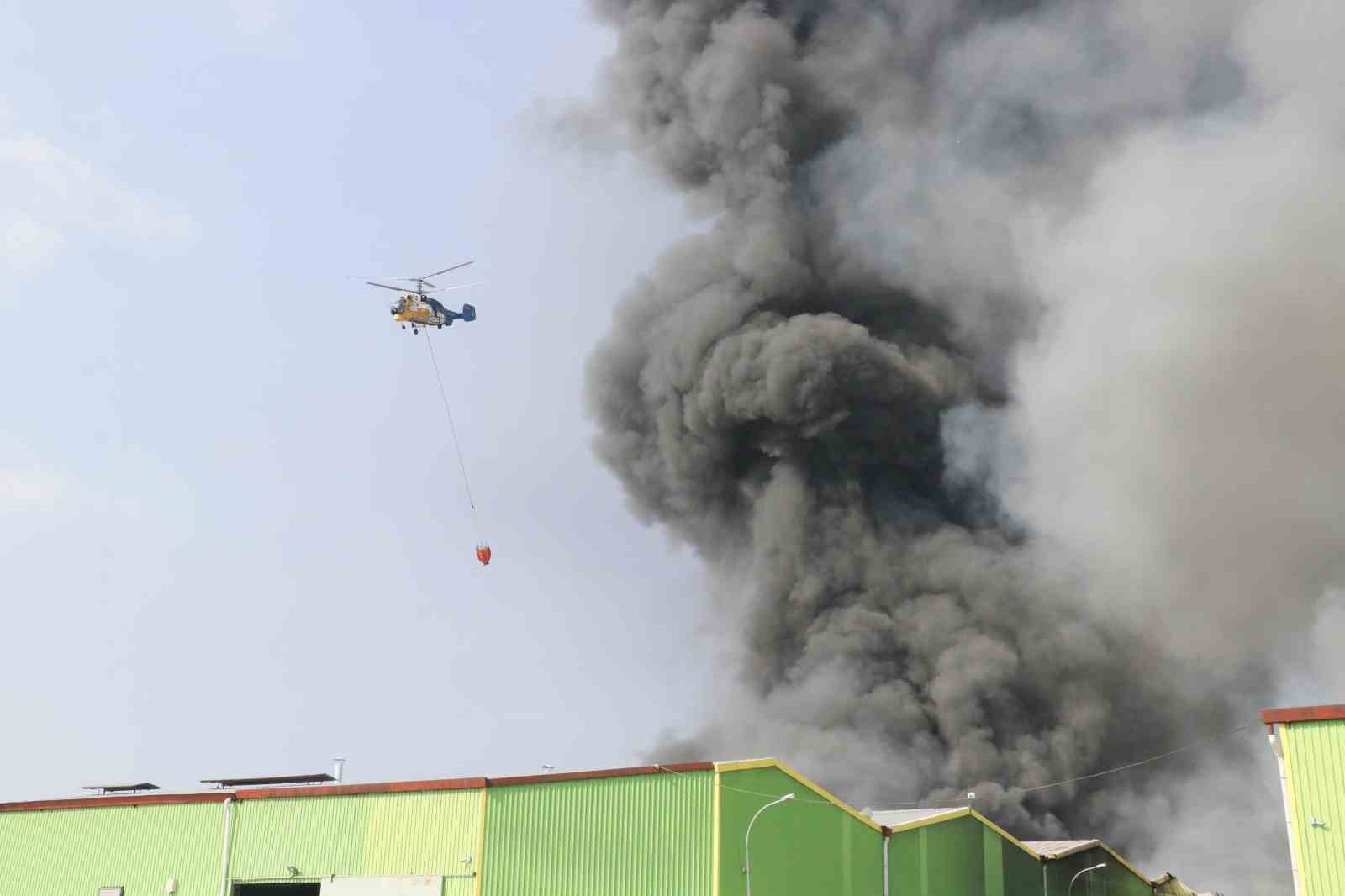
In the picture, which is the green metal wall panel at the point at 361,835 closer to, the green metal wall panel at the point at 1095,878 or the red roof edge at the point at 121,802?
the red roof edge at the point at 121,802

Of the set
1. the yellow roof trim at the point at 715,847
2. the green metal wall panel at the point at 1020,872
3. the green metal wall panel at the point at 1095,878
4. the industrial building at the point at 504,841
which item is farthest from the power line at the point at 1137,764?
the yellow roof trim at the point at 715,847

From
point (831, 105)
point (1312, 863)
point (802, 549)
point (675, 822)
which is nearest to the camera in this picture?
point (1312, 863)

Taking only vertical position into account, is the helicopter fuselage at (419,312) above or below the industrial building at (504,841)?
above

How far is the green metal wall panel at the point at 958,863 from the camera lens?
1325 inches

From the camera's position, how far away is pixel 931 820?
3481cm

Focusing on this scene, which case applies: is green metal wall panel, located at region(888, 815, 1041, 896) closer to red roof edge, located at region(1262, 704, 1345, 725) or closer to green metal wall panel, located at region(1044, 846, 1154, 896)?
green metal wall panel, located at region(1044, 846, 1154, 896)

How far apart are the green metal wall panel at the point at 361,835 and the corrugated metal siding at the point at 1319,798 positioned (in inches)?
624

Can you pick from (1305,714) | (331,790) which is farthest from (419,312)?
(1305,714)

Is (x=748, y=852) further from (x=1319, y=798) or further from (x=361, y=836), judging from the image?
(x=1319, y=798)

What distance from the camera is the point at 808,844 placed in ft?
99.9

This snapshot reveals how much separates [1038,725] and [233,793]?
2677 cm

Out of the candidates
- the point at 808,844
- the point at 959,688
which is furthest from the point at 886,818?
the point at 959,688

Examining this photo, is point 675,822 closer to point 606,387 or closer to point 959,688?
point 959,688

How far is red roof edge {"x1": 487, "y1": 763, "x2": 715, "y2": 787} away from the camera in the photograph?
2831cm
